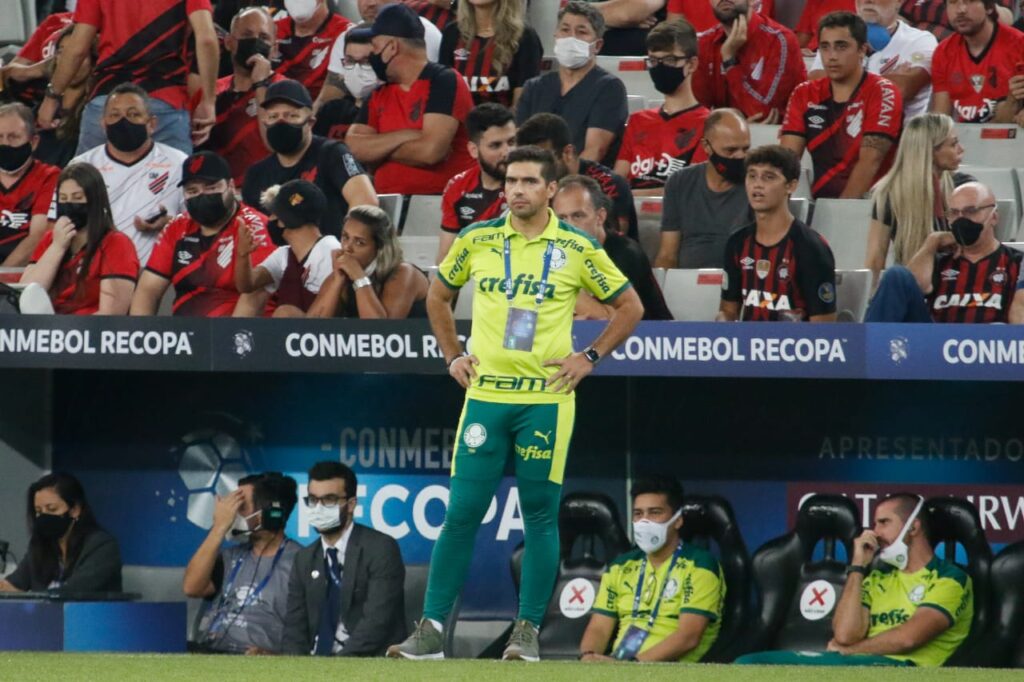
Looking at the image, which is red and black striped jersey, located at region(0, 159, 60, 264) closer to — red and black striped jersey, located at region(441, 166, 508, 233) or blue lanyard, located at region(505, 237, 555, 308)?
red and black striped jersey, located at region(441, 166, 508, 233)

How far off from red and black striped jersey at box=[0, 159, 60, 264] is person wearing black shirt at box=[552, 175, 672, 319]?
10.2 ft

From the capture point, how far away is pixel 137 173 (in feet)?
29.3

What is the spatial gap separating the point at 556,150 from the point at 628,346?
1.21 meters

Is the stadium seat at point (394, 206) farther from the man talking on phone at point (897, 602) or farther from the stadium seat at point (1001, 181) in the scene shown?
Answer: the man talking on phone at point (897, 602)

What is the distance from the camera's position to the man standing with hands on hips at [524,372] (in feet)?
20.0

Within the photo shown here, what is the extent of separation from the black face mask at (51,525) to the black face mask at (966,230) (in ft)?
14.2

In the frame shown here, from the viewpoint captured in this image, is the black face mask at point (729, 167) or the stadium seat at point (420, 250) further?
the stadium seat at point (420, 250)

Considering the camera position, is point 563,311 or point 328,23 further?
point 328,23

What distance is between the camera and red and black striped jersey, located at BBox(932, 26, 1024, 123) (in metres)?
9.52

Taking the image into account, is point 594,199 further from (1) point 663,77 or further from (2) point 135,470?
(2) point 135,470

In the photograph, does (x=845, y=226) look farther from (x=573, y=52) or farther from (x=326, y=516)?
(x=326, y=516)

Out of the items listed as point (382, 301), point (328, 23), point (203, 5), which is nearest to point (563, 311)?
point (382, 301)

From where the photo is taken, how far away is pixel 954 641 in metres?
7.20

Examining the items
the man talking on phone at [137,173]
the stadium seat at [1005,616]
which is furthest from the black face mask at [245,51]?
the stadium seat at [1005,616]
